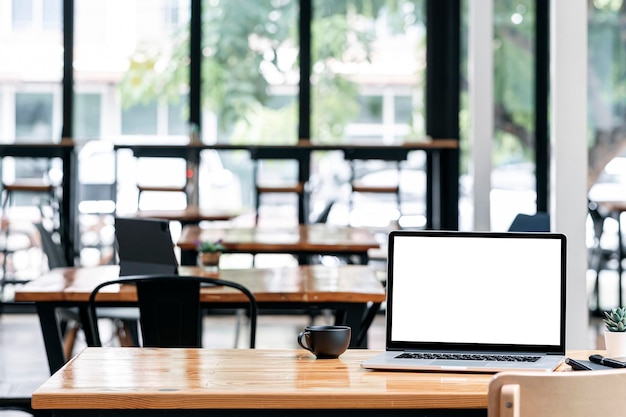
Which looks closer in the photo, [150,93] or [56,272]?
[56,272]

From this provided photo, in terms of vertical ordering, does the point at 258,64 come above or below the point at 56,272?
above

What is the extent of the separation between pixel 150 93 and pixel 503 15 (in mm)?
2831

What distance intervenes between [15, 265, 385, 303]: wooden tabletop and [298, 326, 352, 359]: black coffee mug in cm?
107

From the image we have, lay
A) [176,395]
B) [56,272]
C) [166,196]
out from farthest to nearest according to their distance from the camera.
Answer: [166,196] < [56,272] < [176,395]

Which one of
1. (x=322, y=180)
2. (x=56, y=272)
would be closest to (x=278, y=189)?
(x=322, y=180)

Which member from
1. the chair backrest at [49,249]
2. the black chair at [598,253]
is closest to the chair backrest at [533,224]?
the chair backrest at [49,249]

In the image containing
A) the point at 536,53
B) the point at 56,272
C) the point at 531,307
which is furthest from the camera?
the point at 536,53

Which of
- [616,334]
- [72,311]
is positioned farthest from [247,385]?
[72,311]

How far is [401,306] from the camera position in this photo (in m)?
2.23

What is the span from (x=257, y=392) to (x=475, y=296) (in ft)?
1.96

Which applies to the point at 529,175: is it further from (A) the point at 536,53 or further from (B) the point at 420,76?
(B) the point at 420,76

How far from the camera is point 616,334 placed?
2.16 meters

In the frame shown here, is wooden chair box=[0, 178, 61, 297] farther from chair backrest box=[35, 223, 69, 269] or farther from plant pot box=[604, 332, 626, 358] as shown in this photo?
plant pot box=[604, 332, 626, 358]

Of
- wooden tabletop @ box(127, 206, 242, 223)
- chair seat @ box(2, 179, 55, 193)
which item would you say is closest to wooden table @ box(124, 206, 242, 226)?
wooden tabletop @ box(127, 206, 242, 223)
